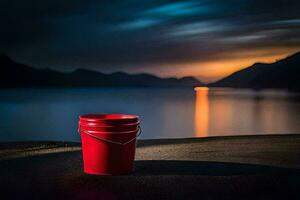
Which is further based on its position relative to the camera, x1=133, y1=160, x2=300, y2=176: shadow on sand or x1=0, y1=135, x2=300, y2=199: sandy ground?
x1=133, y1=160, x2=300, y2=176: shadow on sand

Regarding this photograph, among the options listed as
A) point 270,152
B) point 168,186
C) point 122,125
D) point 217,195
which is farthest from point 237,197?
point 270,152

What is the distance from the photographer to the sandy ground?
5.31 metres

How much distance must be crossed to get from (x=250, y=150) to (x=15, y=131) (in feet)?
72.0

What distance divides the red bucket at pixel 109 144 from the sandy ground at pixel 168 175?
203 millimetres

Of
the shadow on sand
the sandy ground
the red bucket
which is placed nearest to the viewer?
the sandy ground

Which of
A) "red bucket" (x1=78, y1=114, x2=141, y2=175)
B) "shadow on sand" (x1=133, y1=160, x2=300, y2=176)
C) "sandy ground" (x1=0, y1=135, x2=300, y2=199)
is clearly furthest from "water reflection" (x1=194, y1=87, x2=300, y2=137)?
"red bucket" (x1=78, y1=114, x2=141, y2=175)

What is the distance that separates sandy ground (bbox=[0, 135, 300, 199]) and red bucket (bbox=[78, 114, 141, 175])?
20 centimetres

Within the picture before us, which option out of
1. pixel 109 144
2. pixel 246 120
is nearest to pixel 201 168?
pixel 109 144

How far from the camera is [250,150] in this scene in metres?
9.09

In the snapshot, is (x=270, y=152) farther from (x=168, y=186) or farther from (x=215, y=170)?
(x=168, y=186)

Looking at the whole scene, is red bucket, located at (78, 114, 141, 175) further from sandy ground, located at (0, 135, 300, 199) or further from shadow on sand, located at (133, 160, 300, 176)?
shadow on sand, located at (133, 160, 300, 176)

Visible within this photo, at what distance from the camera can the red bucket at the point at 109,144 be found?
6.38 metres

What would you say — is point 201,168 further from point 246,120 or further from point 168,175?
point 246,120

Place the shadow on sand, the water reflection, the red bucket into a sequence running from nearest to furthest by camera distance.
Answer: the red bucket → the shadow on sand → the water reflection
